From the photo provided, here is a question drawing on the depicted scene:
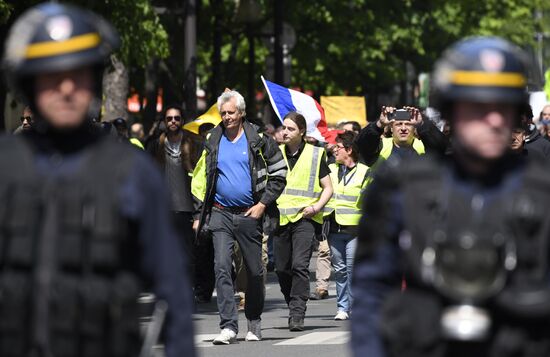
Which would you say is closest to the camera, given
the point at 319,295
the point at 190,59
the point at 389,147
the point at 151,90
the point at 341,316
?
the point at 389,147

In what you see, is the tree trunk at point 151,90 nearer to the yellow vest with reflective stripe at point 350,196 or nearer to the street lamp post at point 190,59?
the street lamp post at point 190,59

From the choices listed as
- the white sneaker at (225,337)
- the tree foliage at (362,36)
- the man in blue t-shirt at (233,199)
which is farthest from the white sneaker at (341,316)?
the tree foliage at (362,36)

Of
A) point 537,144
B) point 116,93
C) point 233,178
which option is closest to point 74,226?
point 233,178

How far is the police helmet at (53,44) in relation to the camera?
4.28 metres

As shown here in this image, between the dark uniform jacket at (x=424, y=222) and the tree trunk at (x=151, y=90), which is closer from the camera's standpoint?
the dark uniform jacket at (x=424, y=222)

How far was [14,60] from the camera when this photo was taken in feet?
14.2

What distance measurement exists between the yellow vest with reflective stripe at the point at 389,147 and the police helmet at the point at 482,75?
23.9ft

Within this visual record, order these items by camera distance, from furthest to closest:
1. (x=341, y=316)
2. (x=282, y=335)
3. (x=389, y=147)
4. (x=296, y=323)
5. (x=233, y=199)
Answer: (x=341, y=316) < (x=296, y=323) < (x=282, y=335) < (x=389, y=147) < (x=233, y=199)

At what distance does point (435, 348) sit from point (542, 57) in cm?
6815

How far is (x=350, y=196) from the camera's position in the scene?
46.6 feet

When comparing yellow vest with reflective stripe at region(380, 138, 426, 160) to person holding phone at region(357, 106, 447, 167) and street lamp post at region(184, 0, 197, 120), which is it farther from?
street lamp post at region(184, 0, 197, 120)

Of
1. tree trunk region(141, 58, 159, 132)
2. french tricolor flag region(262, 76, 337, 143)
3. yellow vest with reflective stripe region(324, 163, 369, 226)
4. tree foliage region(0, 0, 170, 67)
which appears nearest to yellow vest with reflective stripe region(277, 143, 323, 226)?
yellow vest with reflective stripe region(324, 163, 369, 226)

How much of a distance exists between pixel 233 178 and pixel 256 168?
20 cm

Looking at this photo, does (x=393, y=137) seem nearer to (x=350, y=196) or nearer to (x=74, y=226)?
(x=350, y=196)
